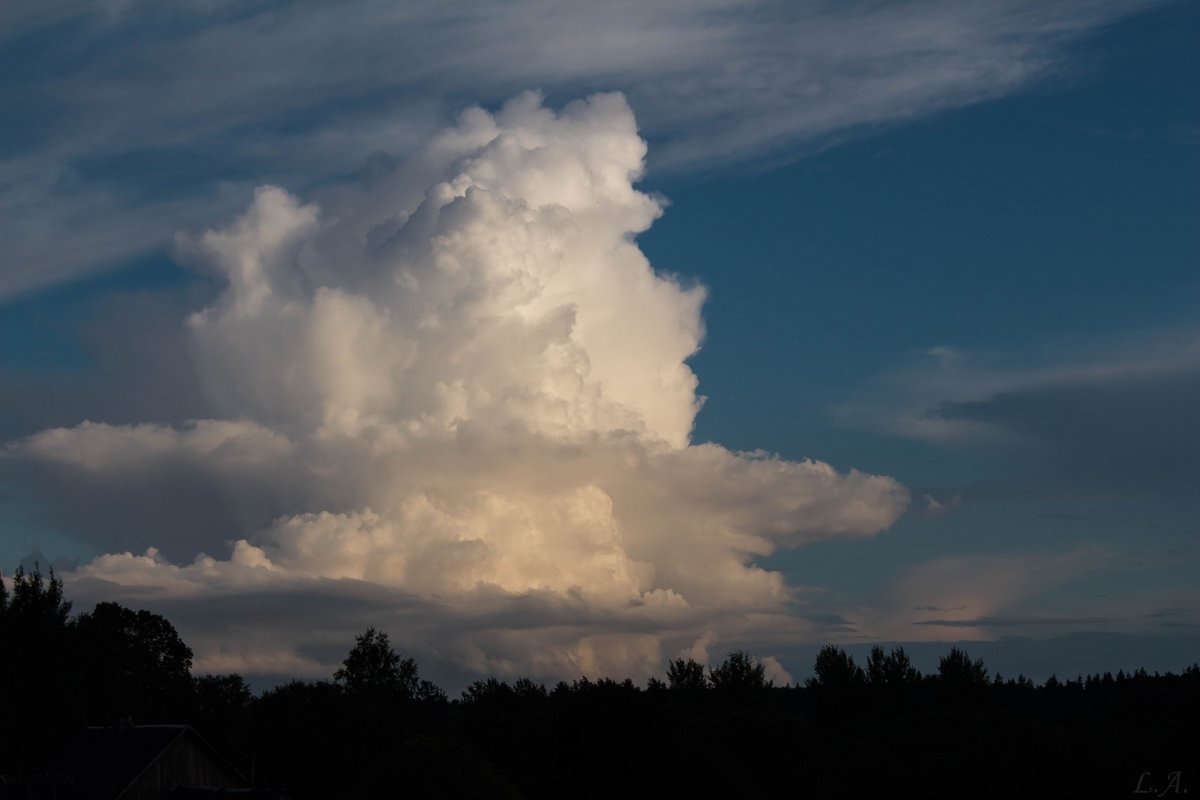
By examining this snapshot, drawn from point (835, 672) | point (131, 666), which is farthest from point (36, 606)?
point (835, 672)

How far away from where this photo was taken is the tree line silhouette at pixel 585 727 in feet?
273

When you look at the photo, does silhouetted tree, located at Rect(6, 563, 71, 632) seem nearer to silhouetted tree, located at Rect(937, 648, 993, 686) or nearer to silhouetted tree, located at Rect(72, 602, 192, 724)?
silhouetted tree, located at Rect(72, 602, 192, 724)

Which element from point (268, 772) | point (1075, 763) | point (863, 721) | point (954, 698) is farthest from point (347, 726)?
point (954, 698)

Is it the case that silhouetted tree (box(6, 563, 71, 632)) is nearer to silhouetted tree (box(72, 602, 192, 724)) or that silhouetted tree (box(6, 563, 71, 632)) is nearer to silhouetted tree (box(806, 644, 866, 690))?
silhouetted tree (box(72, 602, 192, 724))

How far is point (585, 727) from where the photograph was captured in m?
83.9

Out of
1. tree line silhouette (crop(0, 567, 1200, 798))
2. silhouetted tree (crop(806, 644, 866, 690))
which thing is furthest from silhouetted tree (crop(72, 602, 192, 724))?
silhouetted tree (crop(806, 644, 866, 690))

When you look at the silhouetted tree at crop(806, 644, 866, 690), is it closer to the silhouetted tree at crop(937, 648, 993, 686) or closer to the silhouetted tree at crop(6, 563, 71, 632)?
the silhouetted tree at crop(937, 648, 993, 686)

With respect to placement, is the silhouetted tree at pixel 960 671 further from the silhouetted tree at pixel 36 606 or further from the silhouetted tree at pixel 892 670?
the silhouetted tree at pixel 36 606

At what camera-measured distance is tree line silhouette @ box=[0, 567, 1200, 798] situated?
83.3m

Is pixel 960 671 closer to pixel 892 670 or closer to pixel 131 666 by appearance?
pixel 892 670

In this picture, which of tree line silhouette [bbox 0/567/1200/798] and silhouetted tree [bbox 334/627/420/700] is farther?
silhouetted tree [bbox 334/627/420/700]

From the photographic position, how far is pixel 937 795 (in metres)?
89.8

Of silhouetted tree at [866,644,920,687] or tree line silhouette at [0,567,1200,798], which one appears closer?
tree line silhouette at [0,567,1200,798]

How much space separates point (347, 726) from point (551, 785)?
3591 centimetres
